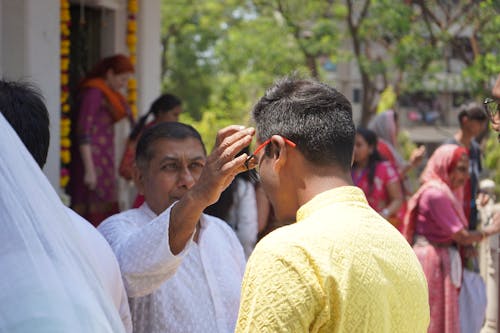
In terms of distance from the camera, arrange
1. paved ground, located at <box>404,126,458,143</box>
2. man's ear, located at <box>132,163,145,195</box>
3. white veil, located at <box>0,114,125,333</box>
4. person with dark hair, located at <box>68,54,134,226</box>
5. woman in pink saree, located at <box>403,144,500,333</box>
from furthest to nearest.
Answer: paved ground, located at <box>404,126,458,143</box> < person with dark hair, located at <box>68,54,134,226</box> < woman in pink saree, located at <box>403,144,500,333</box> < man's ear, located at <box>132,163,145,195</box> < white veil, located at <box>0,114,125,333</box>

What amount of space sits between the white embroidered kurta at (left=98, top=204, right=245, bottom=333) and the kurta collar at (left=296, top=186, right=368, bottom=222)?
2.09 ft

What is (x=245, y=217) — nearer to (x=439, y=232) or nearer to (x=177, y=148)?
(x=439, y=232)

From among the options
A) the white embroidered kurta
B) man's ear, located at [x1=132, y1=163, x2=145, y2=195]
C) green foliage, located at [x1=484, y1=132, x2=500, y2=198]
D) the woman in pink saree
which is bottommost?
green foliage, located at [x1=484, y1=132, x2=500, y2=198]

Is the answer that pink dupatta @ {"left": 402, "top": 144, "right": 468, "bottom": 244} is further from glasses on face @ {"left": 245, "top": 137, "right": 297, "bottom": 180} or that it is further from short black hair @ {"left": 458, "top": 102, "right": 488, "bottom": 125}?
glasses on face @ {"left": 245, "top": 137, "right": 297, "bottom": 180}

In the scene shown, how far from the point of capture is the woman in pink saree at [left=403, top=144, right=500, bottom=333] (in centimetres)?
601

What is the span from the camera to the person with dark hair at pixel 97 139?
22.6 feet

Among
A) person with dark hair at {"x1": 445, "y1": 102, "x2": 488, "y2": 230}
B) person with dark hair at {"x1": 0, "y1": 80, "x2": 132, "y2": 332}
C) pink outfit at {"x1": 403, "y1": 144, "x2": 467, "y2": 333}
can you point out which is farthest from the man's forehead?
person with dark hair at {"x1": 445, "y1": 102, "x2": 488, "y2": 230}

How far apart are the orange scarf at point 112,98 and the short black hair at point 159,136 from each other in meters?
3.66

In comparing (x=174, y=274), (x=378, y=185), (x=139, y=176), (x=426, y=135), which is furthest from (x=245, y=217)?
(x=426, y=135)

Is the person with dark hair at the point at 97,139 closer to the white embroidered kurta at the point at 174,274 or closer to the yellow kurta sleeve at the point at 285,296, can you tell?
the white embroidered kurta at the point at 174,274

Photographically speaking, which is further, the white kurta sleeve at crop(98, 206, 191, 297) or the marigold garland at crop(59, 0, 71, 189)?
the marigold garland at crop(59, 0, 71, 189)

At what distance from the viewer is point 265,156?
2.27m

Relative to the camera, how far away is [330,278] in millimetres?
1977

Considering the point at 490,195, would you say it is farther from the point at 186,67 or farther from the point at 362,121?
the point at 186,67
